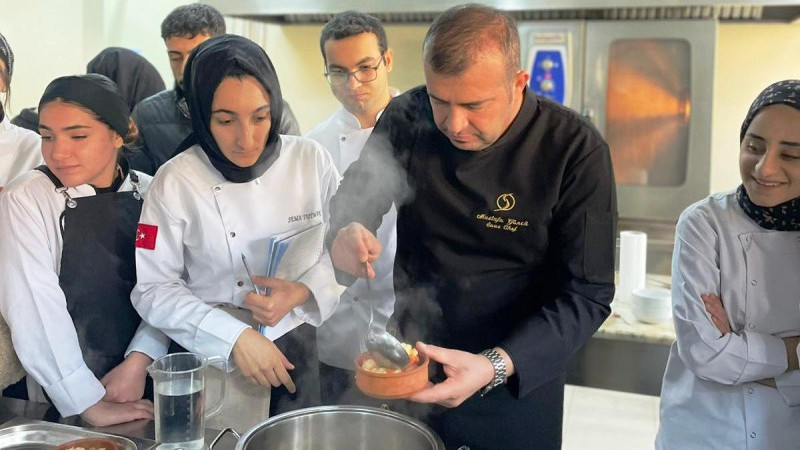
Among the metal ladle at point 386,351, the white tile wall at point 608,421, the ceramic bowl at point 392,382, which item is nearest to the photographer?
the ceramic bowl at point 392,382

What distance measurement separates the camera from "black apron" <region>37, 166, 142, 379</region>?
173cm

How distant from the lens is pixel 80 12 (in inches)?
157

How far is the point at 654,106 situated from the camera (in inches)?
156

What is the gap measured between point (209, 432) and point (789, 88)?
1.59 m

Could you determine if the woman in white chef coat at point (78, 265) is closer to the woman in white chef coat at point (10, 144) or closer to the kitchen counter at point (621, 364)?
the woman in white chef coat at point (10, 144)

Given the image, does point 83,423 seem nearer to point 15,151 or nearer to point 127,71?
point 15,151

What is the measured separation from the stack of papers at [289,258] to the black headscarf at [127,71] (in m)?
1.72

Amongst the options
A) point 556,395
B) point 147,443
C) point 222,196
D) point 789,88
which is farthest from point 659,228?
point 147,443

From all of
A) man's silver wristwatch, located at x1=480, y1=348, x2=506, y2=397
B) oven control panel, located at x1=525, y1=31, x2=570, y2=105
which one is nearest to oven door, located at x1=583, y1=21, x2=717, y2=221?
oven control panel, located at x1=525, y1=31, x2=570, y2=105

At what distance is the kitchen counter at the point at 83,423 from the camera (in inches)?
55.9

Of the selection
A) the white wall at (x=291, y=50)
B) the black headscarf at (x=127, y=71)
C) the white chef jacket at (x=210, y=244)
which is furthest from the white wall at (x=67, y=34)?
the white chef jacket at (x=210, y=244)

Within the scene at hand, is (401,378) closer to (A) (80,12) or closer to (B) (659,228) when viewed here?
(B) (659,228)

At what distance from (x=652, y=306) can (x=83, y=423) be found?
1916 mm

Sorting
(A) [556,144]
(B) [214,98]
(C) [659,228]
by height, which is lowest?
(C) [659,228]
